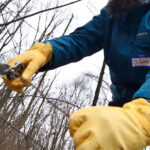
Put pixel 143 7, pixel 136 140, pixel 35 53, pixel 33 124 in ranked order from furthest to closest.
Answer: pixel 33 124
pixel 35 53
pixel 143 7
pixel 136 140

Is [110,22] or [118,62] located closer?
[118,62]

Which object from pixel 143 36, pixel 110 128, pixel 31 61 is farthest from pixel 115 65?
pixel 110 128

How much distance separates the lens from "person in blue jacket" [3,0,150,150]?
1.93ft

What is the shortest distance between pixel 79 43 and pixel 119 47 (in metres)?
0.29

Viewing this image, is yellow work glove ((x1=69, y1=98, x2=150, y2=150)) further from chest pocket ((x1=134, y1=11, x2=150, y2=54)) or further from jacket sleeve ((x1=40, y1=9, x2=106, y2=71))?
jacket sleeve ((x1=40, y1=9, x2=106, y2=71))

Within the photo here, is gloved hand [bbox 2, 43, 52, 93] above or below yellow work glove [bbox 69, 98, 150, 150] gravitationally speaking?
above

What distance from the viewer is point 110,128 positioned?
22.8 inches

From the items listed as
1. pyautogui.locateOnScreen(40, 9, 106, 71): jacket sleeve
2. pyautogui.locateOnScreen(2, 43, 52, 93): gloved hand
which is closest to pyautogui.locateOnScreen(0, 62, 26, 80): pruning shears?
pyautogui.locateOnScreen(2, 43, 52, 93): gloved hand

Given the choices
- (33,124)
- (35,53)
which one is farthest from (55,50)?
(33,124)

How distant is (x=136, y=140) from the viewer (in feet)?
1.96

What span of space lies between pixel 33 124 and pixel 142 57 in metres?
3.53

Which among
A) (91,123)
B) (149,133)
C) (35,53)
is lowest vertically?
(149,133)

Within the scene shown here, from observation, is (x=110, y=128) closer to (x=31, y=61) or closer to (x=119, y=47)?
(x=119, y=47)

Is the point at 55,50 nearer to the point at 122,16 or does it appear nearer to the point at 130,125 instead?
the point at 122,16
